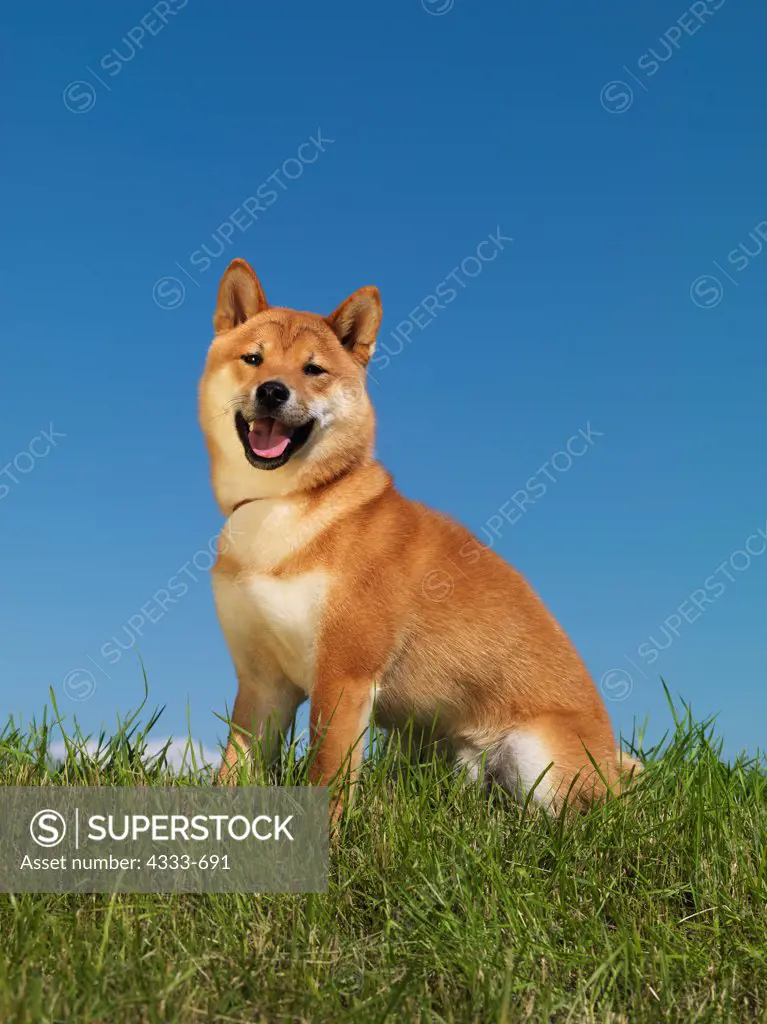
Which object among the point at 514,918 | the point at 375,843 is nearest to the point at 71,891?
the point at 375,843

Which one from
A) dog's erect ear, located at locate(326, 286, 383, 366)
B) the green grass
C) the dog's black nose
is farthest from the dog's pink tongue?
→ the green grass

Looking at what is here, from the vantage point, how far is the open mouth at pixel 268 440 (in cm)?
510

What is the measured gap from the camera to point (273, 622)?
488 cm

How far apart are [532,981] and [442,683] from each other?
2067 mm

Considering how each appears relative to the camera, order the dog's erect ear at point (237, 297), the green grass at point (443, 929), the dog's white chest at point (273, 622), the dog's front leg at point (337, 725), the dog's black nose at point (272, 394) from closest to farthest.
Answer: the green grass at point (443, 929) → the dog's front leg at point (337, 725) → the dog's white chest at point (273, 622) → the dog's black nose at point (272, 394) → the dog's erect ear at point (237, 297)

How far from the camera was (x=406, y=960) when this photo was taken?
3.28 metres

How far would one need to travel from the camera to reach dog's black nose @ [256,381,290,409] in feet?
16.5

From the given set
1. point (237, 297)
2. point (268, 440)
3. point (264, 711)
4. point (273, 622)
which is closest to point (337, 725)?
point (273, 622)

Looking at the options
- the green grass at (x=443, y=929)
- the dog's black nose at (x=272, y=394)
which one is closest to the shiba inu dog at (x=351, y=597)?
the dog's black nose at (x=272, y=394)

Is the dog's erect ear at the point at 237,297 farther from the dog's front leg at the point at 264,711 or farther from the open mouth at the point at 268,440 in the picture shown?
the dog's front leg at the point at 264,711

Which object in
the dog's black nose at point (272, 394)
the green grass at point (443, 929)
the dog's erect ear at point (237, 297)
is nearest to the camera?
the green grass at point (443, 929)

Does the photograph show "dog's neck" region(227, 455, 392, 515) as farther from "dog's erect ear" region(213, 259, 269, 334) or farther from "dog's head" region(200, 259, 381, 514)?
"dog's erect ear" region(213, 259, 269, 334)

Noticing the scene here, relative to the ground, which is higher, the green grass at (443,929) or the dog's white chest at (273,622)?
the dog's white chest at (273,622)

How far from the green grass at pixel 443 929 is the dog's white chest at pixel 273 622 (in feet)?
1.77
